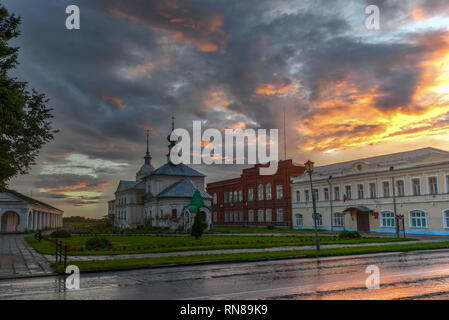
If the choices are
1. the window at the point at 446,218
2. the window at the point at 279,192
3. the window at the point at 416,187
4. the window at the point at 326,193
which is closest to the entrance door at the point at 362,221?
the window at the point at 326,193

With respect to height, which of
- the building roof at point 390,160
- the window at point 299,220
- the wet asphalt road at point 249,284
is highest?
the building roof at point 390,160

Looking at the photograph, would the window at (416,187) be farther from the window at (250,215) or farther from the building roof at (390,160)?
the window at (250,215)

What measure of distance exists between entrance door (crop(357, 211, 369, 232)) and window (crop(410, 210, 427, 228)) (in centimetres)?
640

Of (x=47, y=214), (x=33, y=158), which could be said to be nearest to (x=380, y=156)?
(x=33, y=158)

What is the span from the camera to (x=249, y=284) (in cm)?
1065

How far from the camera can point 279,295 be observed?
8922 mm

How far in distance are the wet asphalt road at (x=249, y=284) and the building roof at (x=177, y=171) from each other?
49133 millimetres

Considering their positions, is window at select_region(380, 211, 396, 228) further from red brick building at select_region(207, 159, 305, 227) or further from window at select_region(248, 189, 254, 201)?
window at select_region(248, 189, 254, 201)

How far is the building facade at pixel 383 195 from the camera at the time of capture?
128 feet

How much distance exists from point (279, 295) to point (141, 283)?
4.58m

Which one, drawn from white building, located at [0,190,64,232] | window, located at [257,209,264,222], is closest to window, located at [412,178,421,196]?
window, located at [257,209,264,222]

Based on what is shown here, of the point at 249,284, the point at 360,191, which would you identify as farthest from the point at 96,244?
the point at 360,191

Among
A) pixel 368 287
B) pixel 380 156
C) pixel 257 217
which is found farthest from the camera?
pixel 257 217

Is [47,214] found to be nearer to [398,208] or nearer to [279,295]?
[398,208]
